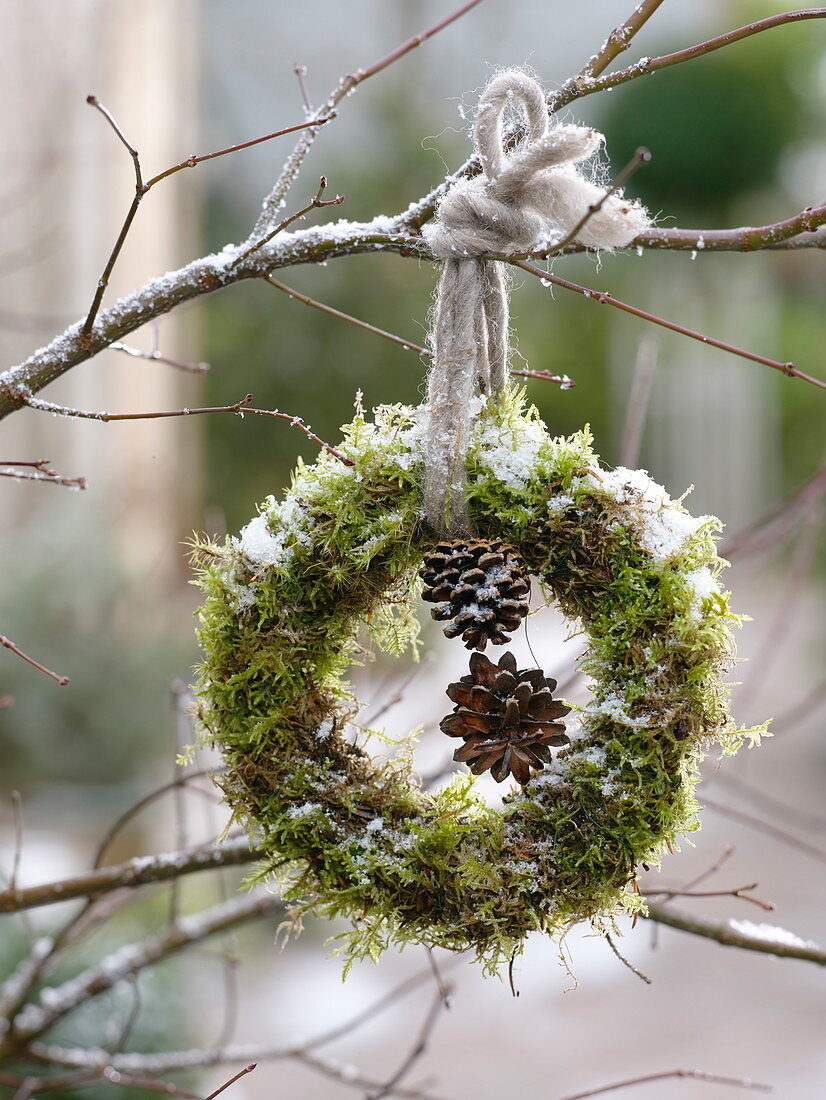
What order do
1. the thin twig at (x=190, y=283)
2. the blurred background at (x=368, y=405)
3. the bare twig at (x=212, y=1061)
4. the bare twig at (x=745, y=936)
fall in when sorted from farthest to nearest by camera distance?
the blurred background at (x=368, y=405)
the bare twig at (x=212, y=1061)
the bare twig at (x=745, y=936)
the thin twig at (x=190, y=283)

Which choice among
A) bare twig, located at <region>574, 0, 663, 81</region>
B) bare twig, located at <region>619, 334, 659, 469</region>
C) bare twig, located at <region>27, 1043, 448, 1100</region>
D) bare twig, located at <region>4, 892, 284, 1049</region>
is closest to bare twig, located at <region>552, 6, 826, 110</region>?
bare twig, located at <region>574, 0, 663, 81</region>

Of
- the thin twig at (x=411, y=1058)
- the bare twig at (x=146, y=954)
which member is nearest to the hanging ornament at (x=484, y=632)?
the thin twig at (x=411, y=1058)

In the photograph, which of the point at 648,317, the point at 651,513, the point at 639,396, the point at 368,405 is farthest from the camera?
the point at 368,405

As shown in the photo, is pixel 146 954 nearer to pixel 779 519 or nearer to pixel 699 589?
pixel 699 589

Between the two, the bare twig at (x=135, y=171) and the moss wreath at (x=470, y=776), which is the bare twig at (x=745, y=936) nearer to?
the moss wreath at (x=470, y=776)

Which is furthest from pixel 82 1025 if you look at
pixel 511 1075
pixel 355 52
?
pixel 355 52

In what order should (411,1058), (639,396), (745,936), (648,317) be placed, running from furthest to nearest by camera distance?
(639,396), (411,1058), (745,936), (648,317)

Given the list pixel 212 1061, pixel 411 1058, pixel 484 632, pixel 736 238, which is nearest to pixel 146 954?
pixel 212 1061

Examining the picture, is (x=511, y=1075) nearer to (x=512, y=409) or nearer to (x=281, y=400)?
(x=512, y=409)
